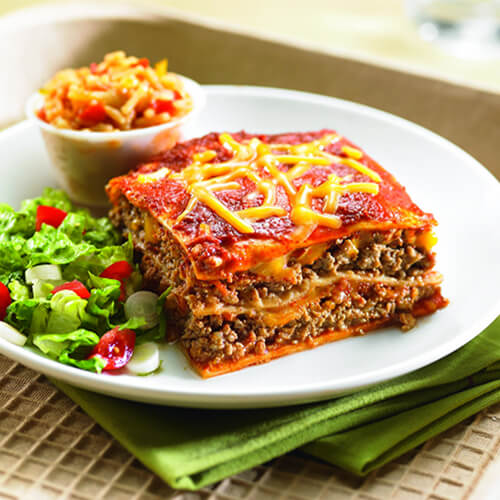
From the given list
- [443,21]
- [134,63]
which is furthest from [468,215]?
[443,21]

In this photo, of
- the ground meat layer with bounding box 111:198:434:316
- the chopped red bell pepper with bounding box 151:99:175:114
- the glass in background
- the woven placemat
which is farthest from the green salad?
the glass in background

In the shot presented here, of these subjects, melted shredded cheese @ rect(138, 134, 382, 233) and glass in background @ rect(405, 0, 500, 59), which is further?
glass in background @ rect(405, 0, 500, 59)

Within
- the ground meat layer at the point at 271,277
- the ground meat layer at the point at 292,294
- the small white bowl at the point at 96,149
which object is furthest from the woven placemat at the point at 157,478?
the small white bowl at the point at 96,149

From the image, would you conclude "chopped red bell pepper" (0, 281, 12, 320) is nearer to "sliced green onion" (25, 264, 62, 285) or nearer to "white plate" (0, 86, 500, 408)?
"sliced green onion" (25, 264, 62, 285)

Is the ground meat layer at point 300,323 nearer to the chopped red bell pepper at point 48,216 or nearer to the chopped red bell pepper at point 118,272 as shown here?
the chopped red bell pepper at point 118,272

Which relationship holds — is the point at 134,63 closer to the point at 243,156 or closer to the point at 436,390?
the point at 243,156
